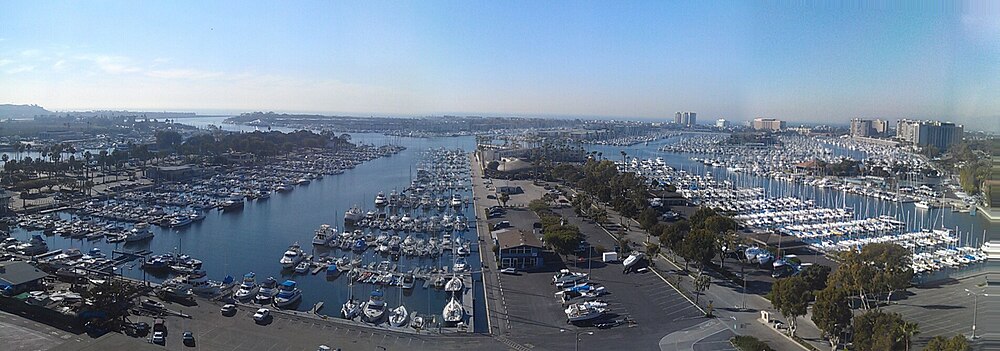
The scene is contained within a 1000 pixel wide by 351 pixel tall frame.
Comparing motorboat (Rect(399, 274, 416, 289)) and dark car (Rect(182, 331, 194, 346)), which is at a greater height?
dark car (Rect(182, 331, 194, 346))

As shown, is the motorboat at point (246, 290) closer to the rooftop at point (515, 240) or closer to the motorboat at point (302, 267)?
the motorboat at point (302, 267)

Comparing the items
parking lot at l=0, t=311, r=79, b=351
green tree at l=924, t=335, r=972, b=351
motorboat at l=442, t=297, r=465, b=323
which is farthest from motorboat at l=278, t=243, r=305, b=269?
green tree at l=924, t=335, r=972, b=351

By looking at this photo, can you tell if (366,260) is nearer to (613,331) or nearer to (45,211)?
(613,331)

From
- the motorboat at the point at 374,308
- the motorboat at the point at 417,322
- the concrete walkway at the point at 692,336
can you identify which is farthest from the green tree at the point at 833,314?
the motorboat at the point at 374,308

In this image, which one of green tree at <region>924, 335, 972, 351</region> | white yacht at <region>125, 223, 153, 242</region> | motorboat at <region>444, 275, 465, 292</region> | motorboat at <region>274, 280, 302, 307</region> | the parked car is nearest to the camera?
green tree at <region>924, 335, 972, 351</region>

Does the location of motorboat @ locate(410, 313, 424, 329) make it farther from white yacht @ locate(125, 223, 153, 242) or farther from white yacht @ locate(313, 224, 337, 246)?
white yacht @ locate(125, 223, 153, 242)

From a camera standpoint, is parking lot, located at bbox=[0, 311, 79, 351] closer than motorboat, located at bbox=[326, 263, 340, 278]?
Yes

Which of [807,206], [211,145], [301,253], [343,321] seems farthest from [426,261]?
[211,145]

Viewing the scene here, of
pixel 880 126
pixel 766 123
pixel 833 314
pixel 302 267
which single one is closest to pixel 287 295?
pixel 302 267
